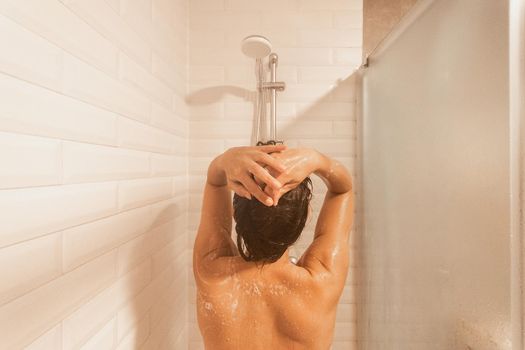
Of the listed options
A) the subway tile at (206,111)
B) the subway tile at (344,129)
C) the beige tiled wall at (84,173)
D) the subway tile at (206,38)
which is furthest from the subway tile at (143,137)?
the subway tile at (344,129)

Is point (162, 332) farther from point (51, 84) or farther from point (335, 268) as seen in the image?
point (51, 84)

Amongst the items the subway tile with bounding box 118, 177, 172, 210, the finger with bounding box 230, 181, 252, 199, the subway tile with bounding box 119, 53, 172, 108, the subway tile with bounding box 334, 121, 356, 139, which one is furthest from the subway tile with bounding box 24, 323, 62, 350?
the subway tile with bounding box 334, 121, 356, 139

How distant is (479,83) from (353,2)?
0.87 metres

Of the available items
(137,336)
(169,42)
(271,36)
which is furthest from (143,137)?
(271,36)

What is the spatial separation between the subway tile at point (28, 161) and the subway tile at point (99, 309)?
26 cm

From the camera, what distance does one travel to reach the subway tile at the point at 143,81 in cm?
71

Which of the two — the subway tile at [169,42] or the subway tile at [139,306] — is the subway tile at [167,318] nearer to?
the subway tile at [139,306]

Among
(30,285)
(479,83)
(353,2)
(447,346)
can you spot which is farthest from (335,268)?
(353,2)

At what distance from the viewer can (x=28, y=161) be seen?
1.37 ft

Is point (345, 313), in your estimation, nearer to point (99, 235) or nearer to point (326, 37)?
point (99, 235)

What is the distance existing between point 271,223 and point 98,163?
39 centimetres

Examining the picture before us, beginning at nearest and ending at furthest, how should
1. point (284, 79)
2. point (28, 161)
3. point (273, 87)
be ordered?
point (28, 161) < point (273, 87) < point (284, 79)

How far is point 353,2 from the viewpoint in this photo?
124 cm

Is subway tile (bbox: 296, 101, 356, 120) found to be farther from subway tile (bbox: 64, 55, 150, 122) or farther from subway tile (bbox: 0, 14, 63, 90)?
subway tile (bbox: 0, 14, 63, 90)
